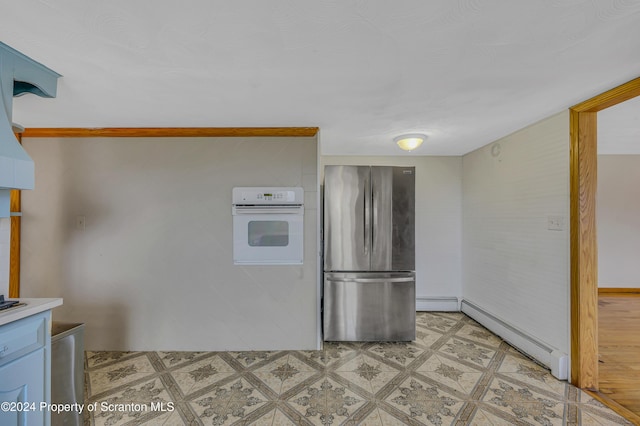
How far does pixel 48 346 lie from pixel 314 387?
5.57 feet

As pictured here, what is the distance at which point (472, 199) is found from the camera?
3.58 meters

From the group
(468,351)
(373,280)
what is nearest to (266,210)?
(373,280)

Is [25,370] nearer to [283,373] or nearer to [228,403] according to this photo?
[228,403]

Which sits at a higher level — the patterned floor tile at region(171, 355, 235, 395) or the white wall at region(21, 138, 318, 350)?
the white wall at region(21, 138, 318, 350)

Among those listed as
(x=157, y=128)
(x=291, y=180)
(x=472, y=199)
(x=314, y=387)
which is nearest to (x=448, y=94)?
(x=291, y=180)

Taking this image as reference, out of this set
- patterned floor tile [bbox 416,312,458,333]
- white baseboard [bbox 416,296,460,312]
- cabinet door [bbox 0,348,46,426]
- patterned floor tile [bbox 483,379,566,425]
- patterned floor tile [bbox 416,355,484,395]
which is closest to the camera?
cabinet door [bbox 0,348,46,426]

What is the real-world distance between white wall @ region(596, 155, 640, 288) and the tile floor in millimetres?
3507

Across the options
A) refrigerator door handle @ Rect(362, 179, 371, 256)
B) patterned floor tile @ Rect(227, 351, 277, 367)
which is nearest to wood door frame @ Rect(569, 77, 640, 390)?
refrigerator door handle @ Rect(362, 179, 371, 256)

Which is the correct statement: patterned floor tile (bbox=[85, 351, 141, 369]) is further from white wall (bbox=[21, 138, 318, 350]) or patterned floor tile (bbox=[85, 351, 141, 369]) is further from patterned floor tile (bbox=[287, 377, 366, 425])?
patterned floor tile (bbox=[287, 377, 366, 425])

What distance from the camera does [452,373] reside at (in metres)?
2.31

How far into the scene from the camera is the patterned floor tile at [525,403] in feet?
5.93

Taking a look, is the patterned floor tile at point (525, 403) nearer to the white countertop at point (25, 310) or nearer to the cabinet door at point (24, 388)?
the cabinet door at point (24, 388)

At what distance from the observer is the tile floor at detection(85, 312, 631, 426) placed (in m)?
1.82

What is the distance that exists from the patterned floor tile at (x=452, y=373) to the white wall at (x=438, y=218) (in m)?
1.41
